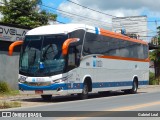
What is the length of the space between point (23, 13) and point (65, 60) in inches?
874

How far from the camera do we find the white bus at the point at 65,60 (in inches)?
778

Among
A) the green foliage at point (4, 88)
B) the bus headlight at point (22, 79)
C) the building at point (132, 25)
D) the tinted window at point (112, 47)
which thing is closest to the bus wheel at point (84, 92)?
the tinted window at point (112, 47)

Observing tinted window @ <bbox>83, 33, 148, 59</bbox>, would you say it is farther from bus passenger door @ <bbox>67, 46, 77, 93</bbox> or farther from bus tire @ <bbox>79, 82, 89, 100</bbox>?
bus tire @ <bbox>79, 82, 89, 100</bbox>

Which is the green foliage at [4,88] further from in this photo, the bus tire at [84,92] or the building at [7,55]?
the bus tire at [84,92]

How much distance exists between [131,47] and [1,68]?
8674mm

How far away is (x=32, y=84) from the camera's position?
65.4 ft

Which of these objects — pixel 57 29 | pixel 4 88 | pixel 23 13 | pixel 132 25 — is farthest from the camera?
pixel 132 25

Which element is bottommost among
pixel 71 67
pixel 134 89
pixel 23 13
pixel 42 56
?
pixel 134 89

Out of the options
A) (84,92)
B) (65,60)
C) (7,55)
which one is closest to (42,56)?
(65,60)

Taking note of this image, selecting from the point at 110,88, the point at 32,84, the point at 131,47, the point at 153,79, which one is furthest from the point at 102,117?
the point at 153,79

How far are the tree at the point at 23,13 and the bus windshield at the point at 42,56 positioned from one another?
63.1 feet

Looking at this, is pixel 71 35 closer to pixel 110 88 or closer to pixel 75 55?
pixel 75 55

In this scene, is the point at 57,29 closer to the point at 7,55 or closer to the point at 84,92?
the point at 84,92

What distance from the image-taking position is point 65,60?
65.0 ft
